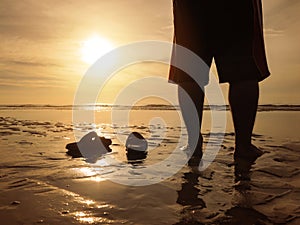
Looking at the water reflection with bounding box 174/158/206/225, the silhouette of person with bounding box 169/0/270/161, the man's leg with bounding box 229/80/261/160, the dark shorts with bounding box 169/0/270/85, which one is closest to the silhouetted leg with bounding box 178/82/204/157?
the silhouette of person with bounding box 169/0/270/161

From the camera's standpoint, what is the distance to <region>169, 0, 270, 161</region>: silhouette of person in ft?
9.93

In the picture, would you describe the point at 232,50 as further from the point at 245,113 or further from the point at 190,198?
the point at 190,198

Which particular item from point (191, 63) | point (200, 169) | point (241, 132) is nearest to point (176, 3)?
point (191, 63)

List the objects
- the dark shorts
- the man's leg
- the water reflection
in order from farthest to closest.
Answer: the man's leg
the dark shorts
the water reflection

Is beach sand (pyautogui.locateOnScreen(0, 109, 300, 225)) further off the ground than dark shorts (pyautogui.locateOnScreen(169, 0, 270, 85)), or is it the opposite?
dark shorts (pyautogui.locateOnScreen(169, 0, 270, 85))

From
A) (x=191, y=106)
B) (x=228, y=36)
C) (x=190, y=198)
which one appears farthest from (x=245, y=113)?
(x=190, y=198)

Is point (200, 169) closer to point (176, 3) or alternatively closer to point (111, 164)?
point (111, 164)

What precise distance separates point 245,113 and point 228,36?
70 centimetres

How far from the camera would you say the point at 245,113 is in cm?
315

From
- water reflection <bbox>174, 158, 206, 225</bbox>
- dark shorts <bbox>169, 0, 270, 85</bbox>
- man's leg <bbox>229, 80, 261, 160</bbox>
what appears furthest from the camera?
man's leg <bbox>229, 80, 261, 160</bbox>

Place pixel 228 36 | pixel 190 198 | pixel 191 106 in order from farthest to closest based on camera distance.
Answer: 1. pixel 191 106
2. pixel 228 36
3. pixel 190 198

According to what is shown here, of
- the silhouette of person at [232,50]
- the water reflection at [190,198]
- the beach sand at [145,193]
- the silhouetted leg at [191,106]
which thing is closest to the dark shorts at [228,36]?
the silhouette of person at [232,50]

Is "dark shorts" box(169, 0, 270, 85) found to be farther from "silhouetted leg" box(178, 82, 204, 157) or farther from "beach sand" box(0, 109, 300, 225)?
"beach sand" box(0, 109, 300, 225)

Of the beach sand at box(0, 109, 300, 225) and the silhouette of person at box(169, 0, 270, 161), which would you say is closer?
the beach sand at box(0, 109, 300, 225)
